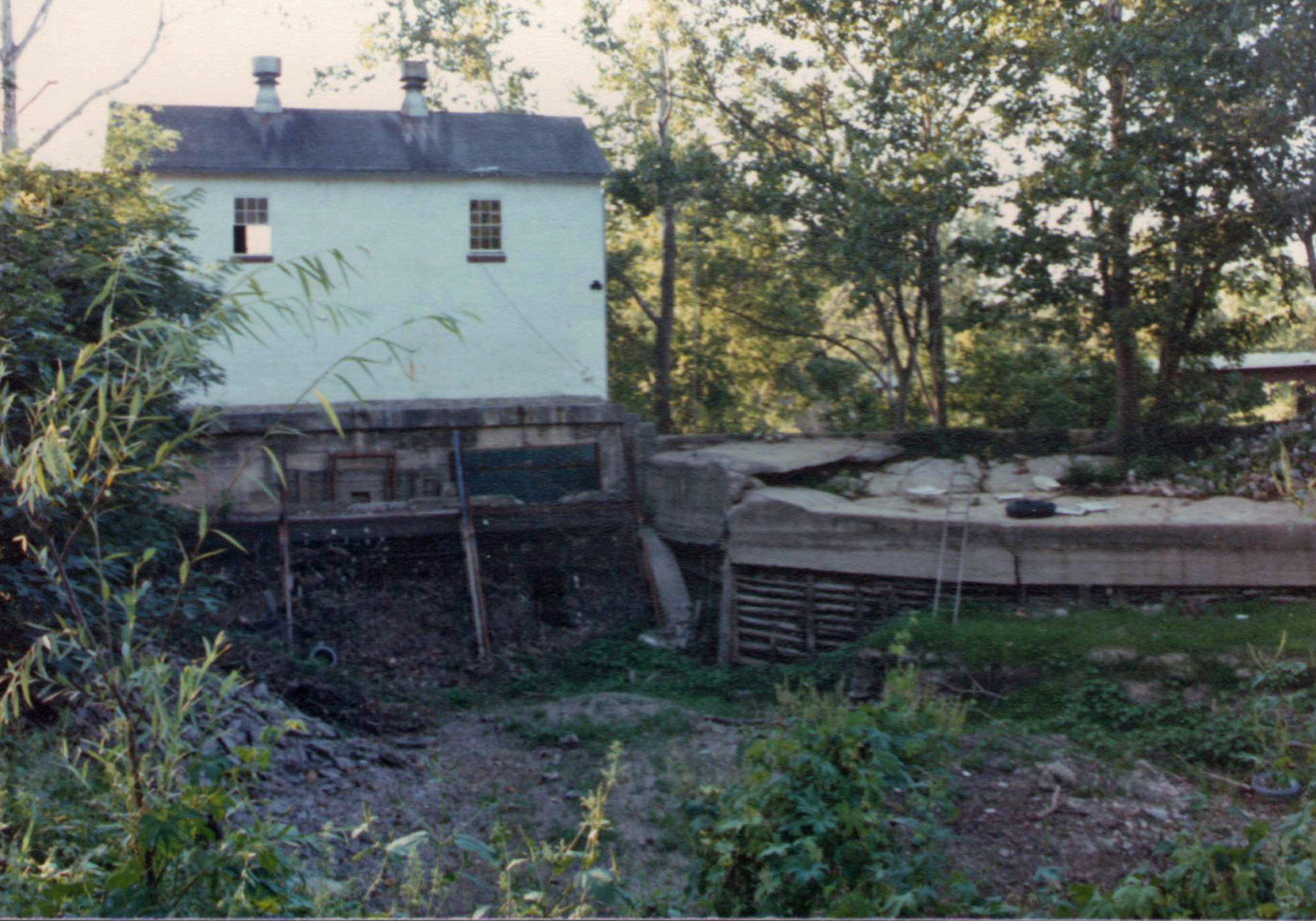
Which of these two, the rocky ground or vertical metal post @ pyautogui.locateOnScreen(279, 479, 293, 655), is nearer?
the rocky ground

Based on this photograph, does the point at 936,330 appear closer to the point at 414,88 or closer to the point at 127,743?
the point at 414,88

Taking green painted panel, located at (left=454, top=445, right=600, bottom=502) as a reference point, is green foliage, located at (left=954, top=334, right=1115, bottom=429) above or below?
above

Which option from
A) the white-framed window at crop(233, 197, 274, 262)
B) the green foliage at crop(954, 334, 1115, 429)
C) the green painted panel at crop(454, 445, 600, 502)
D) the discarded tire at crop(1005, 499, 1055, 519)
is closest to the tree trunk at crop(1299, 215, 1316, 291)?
the green foliage at crop(954, 334, 1115, 429)

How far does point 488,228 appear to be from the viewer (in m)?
16.6

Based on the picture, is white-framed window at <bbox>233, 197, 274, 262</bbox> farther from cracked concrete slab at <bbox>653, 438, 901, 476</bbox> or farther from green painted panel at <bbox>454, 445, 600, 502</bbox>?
cracked concrete slab at <bbox>653, 438, 901, 476</bbox>

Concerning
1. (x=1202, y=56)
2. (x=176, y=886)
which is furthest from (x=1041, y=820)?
(x=1202, y=56)

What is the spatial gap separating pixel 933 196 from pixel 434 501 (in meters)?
6.95

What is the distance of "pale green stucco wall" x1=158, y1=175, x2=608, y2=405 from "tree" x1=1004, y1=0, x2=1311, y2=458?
6.21 m

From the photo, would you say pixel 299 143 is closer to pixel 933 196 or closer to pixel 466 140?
pixel 466 140

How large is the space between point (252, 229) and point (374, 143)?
6.75 feet

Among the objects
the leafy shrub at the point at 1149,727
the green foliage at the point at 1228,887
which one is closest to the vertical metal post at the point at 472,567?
the leafy shrub at the point at 1149,727

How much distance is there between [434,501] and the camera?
47.6 ft

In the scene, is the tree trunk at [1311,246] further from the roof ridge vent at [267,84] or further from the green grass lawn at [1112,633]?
the roof ridge vent at [267,84]

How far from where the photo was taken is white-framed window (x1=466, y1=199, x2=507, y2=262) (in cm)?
1650
